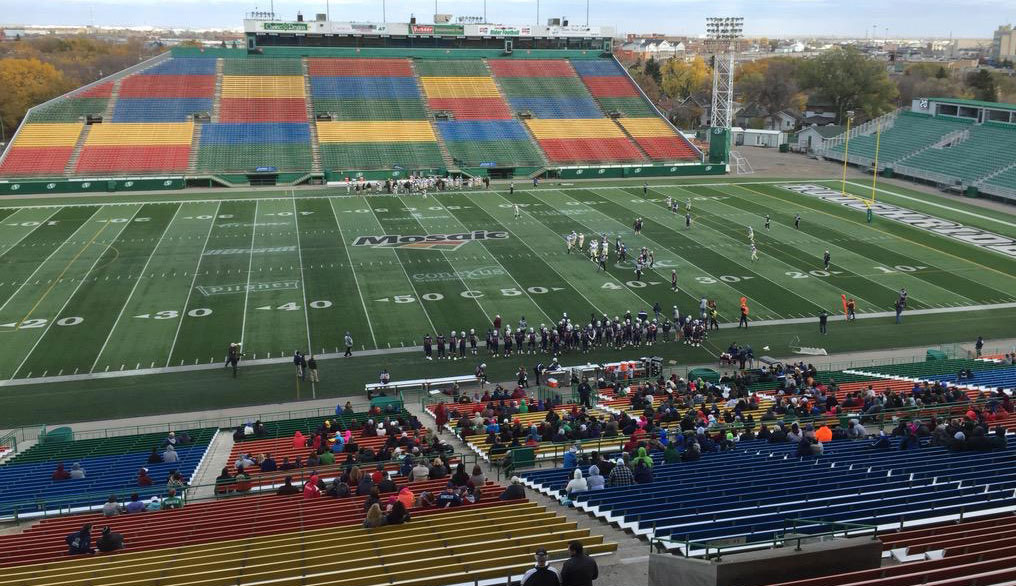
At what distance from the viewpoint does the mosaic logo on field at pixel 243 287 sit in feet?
113

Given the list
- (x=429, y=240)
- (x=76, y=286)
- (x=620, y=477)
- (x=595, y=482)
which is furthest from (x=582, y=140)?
(x=595, y=482)

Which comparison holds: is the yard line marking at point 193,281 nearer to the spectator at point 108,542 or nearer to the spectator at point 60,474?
the spectator at point 60,474

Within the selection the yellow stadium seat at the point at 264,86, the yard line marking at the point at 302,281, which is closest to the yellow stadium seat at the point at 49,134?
the yellow stadium seat at the point at 264,86

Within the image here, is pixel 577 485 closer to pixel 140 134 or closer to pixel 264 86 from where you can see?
pixel 140 134

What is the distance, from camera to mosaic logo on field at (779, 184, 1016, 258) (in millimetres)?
42219

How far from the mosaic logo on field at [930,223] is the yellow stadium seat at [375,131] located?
2690 cm

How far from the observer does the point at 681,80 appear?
406 feet

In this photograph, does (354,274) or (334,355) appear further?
(354,274)

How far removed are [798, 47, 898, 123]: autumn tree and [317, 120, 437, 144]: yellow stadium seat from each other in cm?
4808

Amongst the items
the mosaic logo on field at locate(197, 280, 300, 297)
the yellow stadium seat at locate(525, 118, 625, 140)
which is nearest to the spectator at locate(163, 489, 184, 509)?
the mosaic logo on field at locate(197, 280, 300, 297)

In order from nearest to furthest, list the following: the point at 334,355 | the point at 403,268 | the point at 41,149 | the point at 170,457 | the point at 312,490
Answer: the point at 312,490 < the point at 170,457 < the point at 334,355 < the point at 403,268 < the point at 41,149

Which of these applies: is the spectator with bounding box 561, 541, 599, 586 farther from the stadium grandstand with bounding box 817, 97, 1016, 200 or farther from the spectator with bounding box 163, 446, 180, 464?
the stadium grandstand with bounding box 817, 97, 1016, 200

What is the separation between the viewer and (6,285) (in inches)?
1369

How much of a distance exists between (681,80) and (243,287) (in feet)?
325
